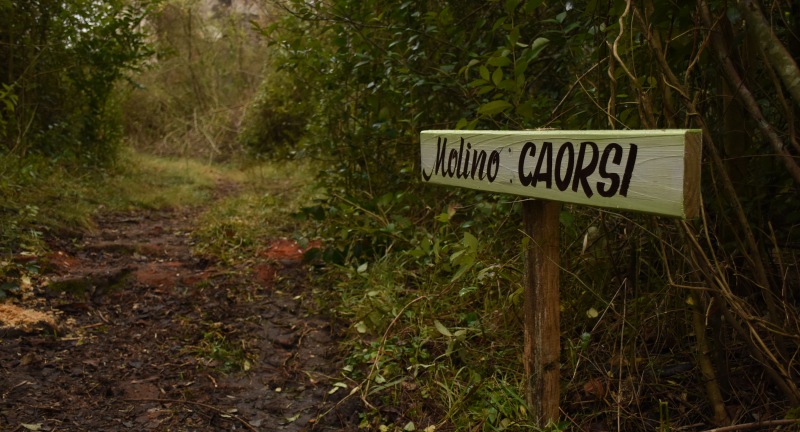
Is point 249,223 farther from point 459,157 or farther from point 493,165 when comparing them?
point 493,165

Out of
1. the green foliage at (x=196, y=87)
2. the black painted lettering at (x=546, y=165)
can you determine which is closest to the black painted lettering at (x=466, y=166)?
the black painted lettering at (x=546, y=165)

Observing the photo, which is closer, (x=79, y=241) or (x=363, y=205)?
(x=363, y=205)

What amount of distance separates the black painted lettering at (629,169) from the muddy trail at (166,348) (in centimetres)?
151

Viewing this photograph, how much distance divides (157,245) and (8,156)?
1.44 m

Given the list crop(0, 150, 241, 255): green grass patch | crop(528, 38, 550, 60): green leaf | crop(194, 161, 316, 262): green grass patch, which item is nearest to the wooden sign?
crop(528, 38, 550, 60): green leaf

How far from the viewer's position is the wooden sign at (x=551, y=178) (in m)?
1.35

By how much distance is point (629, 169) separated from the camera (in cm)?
143

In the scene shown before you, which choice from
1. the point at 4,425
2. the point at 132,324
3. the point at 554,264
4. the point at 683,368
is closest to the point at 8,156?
the point at 132,324

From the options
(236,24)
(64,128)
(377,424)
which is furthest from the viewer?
(236,24)

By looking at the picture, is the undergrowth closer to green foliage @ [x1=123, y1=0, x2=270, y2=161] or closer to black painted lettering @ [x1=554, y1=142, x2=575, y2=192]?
green foliage @ [x1=123, y1=0, x2=270, y2=161]

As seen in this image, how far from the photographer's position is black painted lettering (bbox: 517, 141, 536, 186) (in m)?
1.71

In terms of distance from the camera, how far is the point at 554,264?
197cm

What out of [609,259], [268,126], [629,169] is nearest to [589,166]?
[629,169]

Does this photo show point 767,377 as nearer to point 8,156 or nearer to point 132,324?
point 132,324
